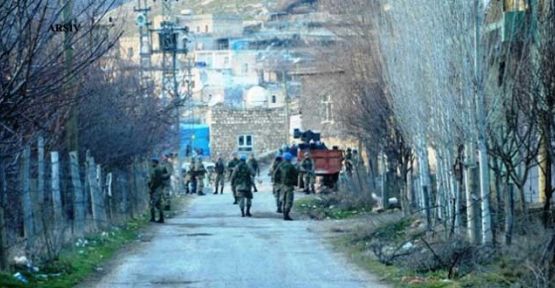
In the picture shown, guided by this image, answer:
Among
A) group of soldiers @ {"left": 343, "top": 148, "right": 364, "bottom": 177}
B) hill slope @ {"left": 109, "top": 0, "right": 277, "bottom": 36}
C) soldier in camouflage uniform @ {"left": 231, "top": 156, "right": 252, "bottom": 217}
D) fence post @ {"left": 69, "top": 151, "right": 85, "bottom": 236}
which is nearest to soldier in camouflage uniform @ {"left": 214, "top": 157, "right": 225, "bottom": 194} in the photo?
group of soldiers @ {"left": 343, "top": 148, "right": 364, "bottom": 177}

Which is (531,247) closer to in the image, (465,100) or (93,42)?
(465,100)

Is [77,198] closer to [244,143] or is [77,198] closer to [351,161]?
[351,161]

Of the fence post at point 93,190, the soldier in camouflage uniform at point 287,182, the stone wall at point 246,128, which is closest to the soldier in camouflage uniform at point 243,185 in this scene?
the soldier in camouflage uniform at point 287,182

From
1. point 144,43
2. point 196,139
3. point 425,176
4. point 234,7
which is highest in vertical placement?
point 234,7

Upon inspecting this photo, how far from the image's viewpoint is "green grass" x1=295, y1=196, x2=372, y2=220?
38.1 m

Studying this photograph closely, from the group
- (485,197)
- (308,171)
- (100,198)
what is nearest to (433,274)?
(485,197)

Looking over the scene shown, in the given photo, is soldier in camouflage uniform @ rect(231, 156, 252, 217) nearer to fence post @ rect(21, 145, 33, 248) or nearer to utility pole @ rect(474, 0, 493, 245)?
fence post @ rect(21, 145, 33, 248)

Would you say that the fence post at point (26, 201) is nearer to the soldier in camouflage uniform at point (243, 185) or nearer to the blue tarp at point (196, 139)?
the soldier in camouflage uniform at point (243, 185)

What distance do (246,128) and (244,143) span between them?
1.28 metres

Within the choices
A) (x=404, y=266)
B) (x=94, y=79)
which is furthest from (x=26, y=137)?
(x=94, y=79)

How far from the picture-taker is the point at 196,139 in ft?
307

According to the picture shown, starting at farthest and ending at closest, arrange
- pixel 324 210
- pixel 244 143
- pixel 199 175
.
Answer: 1. pixel 244 143
2. pixel 199 175
3. pixel 324 210

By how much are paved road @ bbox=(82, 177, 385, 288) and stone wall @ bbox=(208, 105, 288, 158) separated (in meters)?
67.0

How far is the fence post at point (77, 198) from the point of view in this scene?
27.7m
